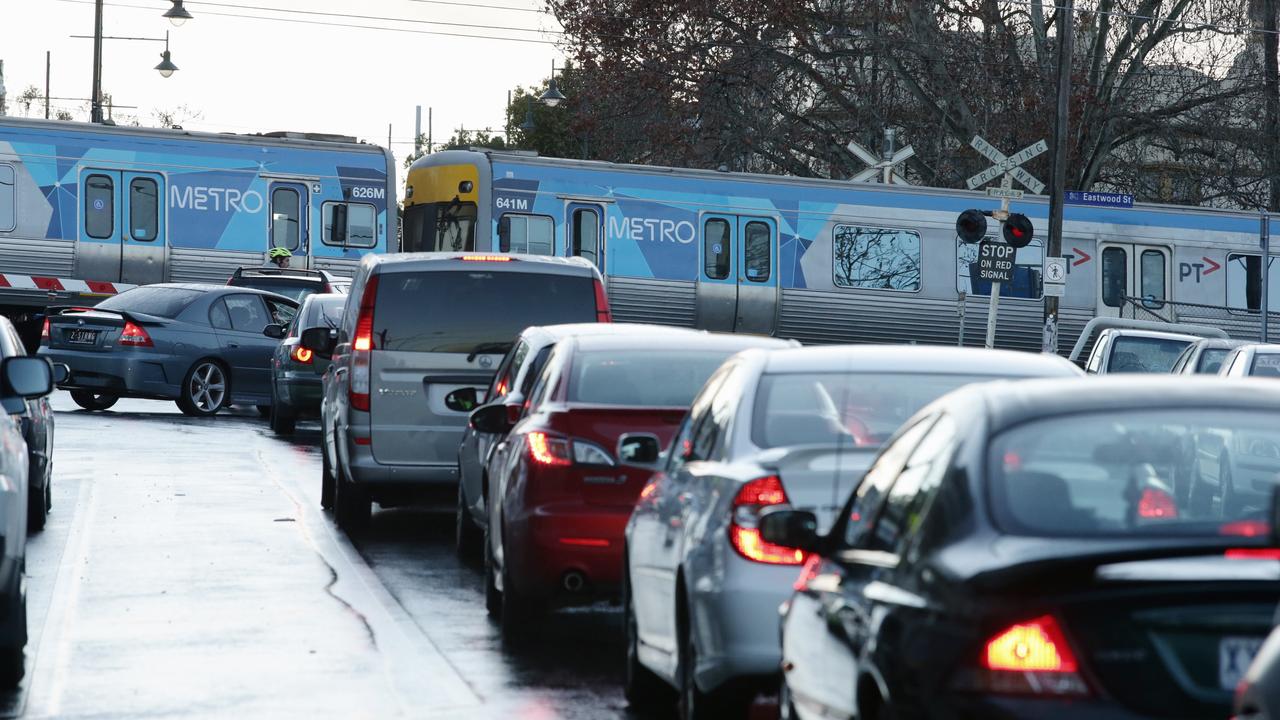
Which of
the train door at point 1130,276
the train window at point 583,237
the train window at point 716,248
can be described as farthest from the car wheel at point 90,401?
the train door at point 1130,276

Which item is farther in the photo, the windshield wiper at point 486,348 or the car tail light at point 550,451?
the windshield wiper at point 486,348

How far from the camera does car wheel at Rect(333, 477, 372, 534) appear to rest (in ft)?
48.5

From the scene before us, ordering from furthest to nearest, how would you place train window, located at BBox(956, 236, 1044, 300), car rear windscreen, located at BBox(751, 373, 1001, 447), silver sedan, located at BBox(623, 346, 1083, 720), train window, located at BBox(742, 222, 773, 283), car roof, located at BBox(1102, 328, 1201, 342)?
train window, located at BBox(956, 236, 1044, 300)
train window, located at BBox(742, 222, 773, 283)
car roof, located at BBox(1102, 328, 1201, 342)
car rear windscreen, located at BBox(751, 373, 1001, 447)
silver sedan, located at BBox(623, 346, 1083, 720)

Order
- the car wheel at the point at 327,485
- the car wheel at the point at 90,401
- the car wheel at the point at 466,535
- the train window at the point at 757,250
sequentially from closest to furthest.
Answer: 1. the car wheel at the point at 466,535
2. the car wheel at the point at 327,485
3. the car wheel at the point at 90,401
4. the train window at the point at 757,250

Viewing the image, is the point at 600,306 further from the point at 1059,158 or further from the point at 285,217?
the point at 285,217

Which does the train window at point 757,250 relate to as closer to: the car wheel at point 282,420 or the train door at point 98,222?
the train door at point 98,222

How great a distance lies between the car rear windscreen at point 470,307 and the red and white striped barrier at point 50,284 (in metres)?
19.7

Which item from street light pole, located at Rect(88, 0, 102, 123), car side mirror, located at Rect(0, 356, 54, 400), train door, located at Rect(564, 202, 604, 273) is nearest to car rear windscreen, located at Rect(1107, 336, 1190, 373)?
train door, located at Rect(564, 202, 604, 273)

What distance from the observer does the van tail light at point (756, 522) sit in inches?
282

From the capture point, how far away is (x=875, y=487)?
19.0 feet

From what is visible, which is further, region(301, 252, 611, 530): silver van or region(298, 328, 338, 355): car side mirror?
region(298, 328, 338, 355): car side mirror

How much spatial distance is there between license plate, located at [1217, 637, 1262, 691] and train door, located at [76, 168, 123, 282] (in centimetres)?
3045

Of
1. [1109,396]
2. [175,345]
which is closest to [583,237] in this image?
[175,345]

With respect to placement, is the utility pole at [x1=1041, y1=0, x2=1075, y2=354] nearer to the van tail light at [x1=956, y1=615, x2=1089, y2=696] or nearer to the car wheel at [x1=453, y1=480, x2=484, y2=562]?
the car wheel at [x1=453, y1=480, x2=484, y2=562]
